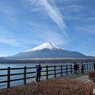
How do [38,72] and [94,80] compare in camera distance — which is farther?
[38,72]

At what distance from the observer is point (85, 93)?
8.27 m

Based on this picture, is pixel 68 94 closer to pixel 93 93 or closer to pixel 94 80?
pixel 93 93

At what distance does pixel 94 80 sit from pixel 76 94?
4.69 m

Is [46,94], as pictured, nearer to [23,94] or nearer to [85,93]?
[23,94]

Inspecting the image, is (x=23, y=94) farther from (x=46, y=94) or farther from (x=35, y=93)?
(x=46, y=94)

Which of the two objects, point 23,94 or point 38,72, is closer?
point 23,94

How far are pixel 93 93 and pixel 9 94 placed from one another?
13.4 feet

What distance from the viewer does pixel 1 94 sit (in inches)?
316

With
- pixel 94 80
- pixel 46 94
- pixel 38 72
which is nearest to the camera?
pixel 46 94

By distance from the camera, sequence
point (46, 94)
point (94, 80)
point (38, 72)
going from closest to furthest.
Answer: point (46, 94), point (94, 80), point (38, 72)

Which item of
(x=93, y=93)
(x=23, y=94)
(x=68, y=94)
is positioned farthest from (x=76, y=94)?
(x=23, y=94)

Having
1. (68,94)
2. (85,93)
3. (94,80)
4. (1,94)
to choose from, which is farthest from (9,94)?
(94,80)

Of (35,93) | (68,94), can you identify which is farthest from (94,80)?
(35,93)

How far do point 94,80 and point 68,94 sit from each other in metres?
4.91
